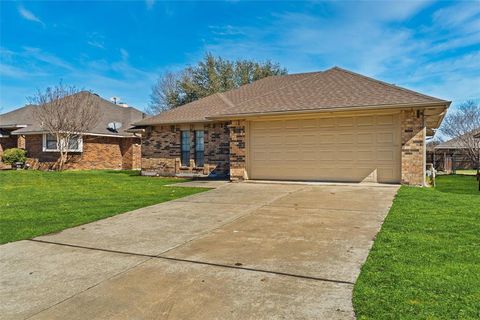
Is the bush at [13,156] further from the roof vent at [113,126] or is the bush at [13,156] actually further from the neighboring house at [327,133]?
the neighboring house at [327,133]

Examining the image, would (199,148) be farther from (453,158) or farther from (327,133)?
(453,158)

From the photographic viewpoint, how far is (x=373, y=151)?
10.9 meters

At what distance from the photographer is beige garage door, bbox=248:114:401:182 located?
1082cm

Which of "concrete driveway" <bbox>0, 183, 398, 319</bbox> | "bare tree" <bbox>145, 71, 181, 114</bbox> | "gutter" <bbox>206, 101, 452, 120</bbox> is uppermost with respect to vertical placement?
"bare tree" <bbox>145, 71, 181, 114</bbox>

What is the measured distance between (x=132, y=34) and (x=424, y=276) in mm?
20464

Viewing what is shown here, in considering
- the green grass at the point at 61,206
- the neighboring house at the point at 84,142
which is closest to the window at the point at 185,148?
the green grass at the point at 61,206

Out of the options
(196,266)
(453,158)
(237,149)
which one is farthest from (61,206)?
(453,158)

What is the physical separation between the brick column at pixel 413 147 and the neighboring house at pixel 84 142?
15938 mm

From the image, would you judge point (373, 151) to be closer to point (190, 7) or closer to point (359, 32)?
point (359, 32)

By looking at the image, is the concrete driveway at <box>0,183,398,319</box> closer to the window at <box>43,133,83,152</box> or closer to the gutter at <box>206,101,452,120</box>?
the gutter at <box>206,101,452,120</box>

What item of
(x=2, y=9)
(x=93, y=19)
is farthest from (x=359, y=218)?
(x=93, y=19)

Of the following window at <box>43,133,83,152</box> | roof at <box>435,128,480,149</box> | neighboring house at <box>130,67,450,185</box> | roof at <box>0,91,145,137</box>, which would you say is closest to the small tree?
roof at <box>0,91,145,137</box>

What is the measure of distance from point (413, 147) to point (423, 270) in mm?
7783

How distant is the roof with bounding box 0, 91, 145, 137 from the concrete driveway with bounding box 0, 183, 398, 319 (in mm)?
16568
